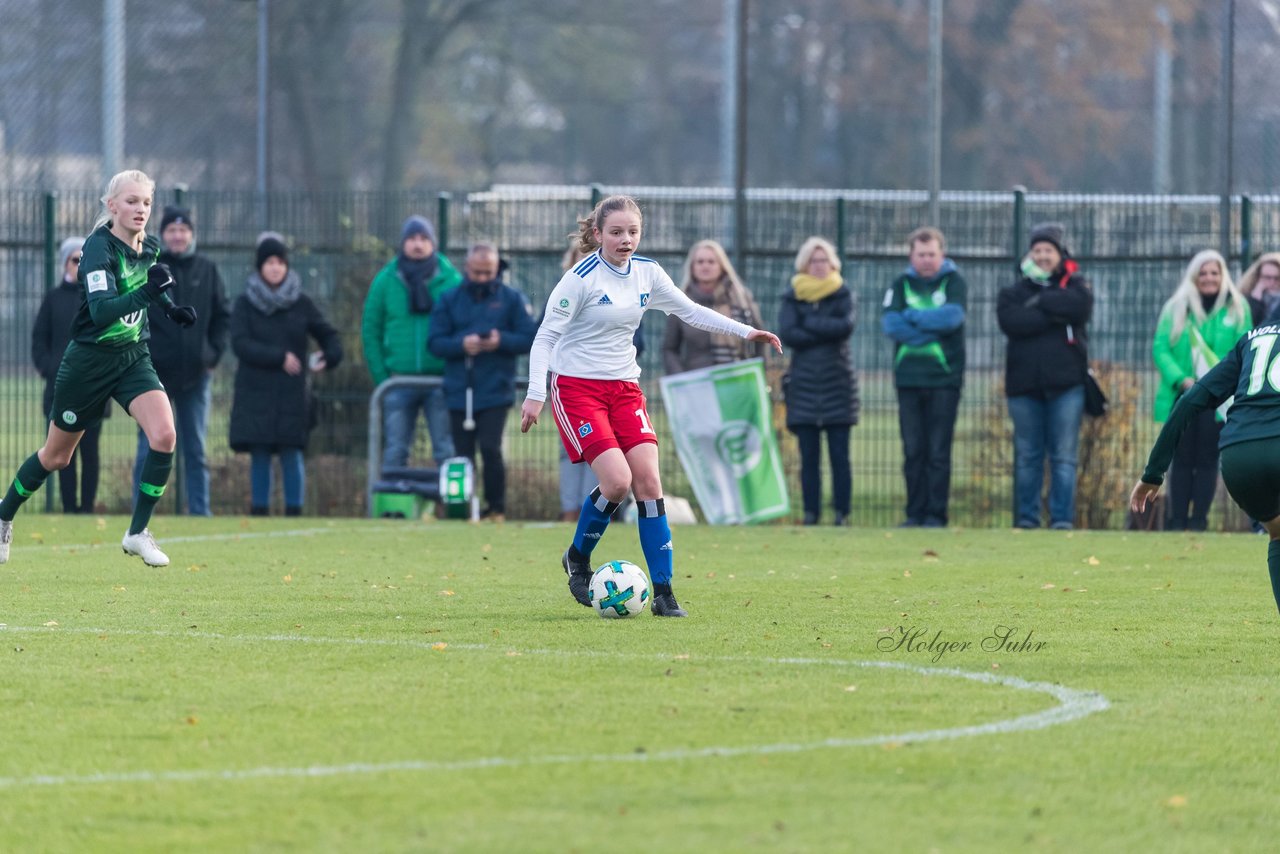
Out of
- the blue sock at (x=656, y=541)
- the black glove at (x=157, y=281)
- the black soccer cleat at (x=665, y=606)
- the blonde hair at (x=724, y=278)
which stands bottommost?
the black soccer cleat at (x=665, y=606)

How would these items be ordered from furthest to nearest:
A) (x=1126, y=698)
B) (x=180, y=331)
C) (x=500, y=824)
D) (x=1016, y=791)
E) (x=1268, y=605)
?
1. (x=180, y=331)
2. (x=1268, y=605)
3. (x=1126, y=698)
4. (x=1016, y=791)
5. (x=500, y=824)

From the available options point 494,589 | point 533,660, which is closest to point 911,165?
point 494,589

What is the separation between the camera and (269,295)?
14.7 metres

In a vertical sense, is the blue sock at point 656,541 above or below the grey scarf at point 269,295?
below

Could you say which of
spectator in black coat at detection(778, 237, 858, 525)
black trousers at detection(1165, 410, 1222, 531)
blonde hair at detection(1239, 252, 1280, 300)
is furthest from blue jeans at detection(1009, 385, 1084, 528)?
blonde hair at detection(1239, 252, 1280, 300)

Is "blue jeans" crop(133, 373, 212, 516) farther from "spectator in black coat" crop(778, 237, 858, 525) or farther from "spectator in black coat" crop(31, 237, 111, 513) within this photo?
"spectator in black coat" crop(778, 237, 858, 525)

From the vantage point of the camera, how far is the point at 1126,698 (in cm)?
637

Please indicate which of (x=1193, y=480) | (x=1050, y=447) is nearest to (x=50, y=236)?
(x=1050, y=447)

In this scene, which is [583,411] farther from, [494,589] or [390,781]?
[390,781]

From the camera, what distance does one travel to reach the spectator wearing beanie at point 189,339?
14.4 meters

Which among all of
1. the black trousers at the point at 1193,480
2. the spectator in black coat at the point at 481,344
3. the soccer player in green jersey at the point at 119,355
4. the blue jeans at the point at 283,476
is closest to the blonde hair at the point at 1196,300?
the black trousers at the point at 1193,480

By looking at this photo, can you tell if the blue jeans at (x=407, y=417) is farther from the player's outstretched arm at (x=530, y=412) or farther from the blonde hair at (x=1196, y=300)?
the player's outstretched arm at (x=530, y=412)

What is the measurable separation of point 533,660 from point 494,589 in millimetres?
2615

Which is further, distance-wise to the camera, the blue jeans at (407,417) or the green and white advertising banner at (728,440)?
the blue jeans at (407,417)
